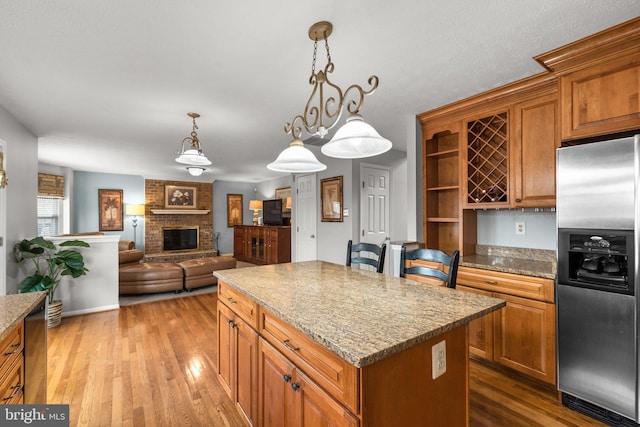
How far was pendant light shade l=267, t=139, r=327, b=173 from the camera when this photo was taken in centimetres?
183

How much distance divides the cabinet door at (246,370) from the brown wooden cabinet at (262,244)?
5026 mm

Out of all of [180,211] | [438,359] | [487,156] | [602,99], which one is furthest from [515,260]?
[180,211]

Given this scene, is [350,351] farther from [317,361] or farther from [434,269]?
[434,269]

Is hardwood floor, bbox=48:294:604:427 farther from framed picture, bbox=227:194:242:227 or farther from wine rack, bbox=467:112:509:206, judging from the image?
framed picture, bbox=227:194:242:227

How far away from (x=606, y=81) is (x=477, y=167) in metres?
1.09

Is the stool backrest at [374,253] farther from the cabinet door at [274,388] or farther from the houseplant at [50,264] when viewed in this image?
the houseplant at [50,264]

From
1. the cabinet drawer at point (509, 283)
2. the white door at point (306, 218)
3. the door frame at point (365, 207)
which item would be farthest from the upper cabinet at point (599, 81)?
the white door at point (306, 218)

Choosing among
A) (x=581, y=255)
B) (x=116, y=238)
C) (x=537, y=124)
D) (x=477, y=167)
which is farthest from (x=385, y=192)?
(x=116, y=238)

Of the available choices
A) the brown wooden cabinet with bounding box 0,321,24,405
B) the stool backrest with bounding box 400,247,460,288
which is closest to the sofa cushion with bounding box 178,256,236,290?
the brown wooden cabinet with bounding box 0,321,24,405

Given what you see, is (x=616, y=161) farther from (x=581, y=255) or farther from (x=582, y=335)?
(x=582, y=335)

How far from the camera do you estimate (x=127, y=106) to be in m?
2.83

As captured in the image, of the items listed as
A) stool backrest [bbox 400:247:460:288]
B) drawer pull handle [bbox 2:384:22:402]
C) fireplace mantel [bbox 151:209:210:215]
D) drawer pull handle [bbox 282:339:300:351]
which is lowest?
drawer pull handle [bbox 2:384:22:402]

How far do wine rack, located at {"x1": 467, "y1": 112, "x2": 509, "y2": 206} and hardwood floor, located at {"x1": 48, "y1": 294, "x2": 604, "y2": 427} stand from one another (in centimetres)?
149

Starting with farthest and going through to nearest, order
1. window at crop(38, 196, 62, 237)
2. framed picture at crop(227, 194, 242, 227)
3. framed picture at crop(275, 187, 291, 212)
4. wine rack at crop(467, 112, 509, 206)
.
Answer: framed picture at crop(227, 194, 242, 227)
framed picture at crop(275, 187, 291, 212)
window at crop(38, 196, 62, 237)
wine rack at crop(467, 112, 509, 206)
